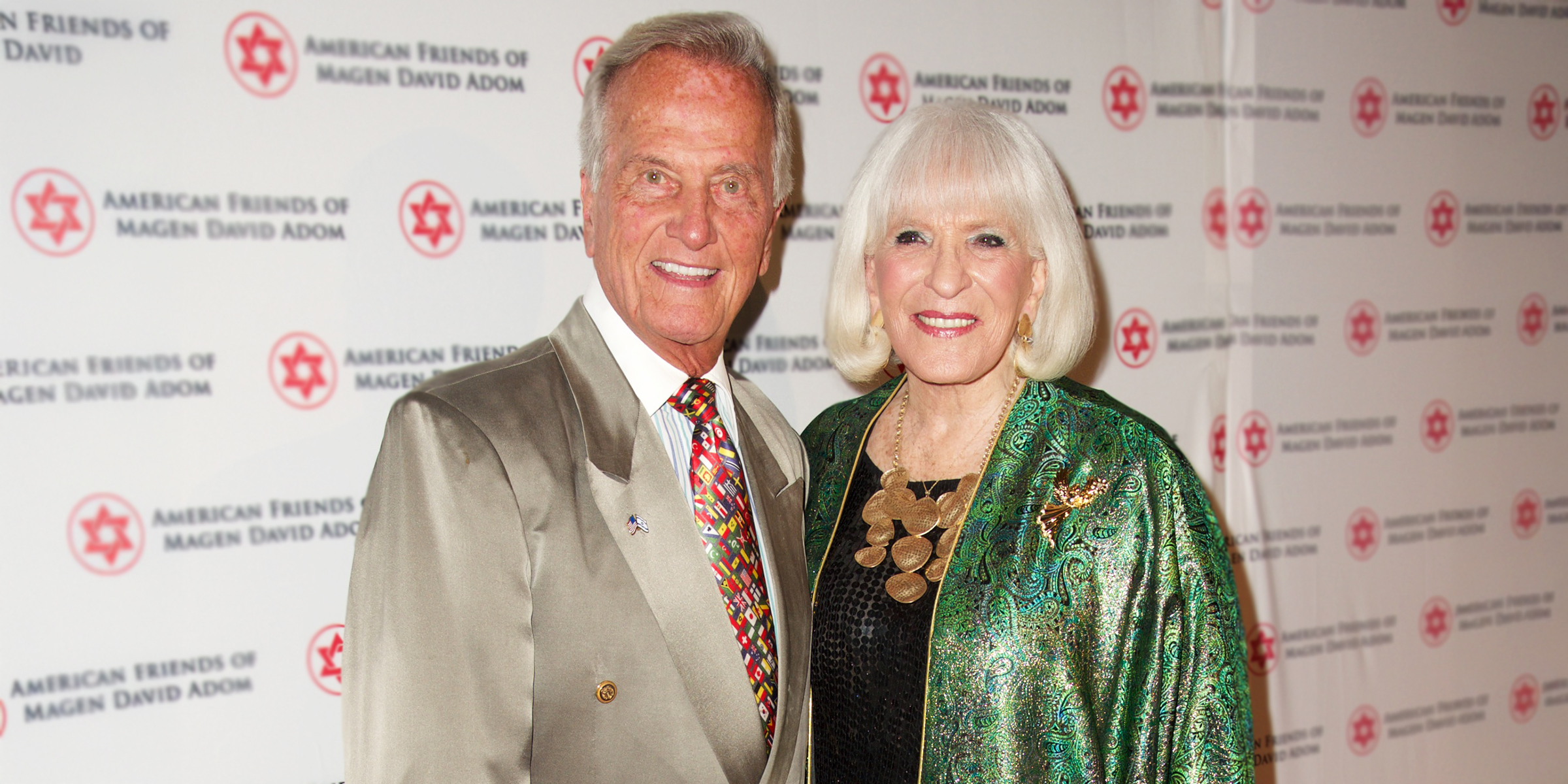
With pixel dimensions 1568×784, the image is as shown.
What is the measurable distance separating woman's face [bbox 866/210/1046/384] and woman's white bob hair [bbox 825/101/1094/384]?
0.03m

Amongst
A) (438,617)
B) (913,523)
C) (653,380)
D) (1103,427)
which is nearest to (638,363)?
(653,380)

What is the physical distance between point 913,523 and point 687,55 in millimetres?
969

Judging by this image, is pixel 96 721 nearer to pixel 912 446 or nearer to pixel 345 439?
pixel 345 439

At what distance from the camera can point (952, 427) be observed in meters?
2.04

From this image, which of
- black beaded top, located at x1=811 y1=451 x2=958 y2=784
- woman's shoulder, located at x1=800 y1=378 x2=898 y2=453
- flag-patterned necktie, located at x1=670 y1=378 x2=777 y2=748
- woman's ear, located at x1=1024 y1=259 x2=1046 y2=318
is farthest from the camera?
woman's shoulder, located at x1=800 y1=378 x2=898 y2=453

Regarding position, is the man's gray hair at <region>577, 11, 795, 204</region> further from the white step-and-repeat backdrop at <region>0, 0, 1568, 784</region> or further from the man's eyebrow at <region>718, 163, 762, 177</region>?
the white step-and-repeat backdrop at <region>0, 0, 1568, 784</region>

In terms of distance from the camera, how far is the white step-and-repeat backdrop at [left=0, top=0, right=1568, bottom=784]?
1.98 metres

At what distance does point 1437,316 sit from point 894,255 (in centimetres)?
253

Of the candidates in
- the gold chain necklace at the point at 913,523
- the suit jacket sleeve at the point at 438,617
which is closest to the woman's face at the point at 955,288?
the gold chain necklace at the point at 913,523

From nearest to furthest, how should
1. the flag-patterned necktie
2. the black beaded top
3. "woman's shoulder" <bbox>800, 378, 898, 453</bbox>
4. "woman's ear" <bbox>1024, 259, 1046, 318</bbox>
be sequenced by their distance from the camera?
the flag-patterned necktie
the black beaded top
"woman's ear" <bbox>1024, 259, 1046, 318</bbox>
"woman's shoulder" <bbox>800, 378, 898, 453</bbox>

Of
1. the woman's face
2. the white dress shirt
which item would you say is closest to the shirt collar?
the white dress shirt

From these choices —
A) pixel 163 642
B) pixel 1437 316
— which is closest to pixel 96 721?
pixel 163 642

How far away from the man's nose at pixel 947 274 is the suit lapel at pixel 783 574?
468 mm

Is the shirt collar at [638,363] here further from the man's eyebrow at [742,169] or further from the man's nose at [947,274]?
the man's nose at [947,274]
